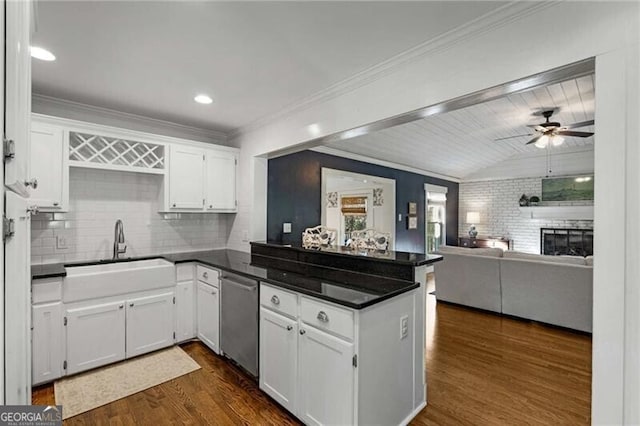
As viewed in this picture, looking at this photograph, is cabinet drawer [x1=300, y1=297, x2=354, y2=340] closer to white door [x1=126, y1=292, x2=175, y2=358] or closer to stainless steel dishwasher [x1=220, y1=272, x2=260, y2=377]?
stainless steel dishwasher [x1=220, y1=272, x2=260, y2=377]

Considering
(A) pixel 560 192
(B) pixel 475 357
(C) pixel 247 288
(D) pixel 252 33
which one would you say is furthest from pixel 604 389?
(A) pixel 560 192

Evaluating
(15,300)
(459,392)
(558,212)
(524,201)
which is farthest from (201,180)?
(558,212)

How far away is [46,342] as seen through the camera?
97.3 inches

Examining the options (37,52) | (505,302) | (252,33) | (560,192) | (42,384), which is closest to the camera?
(252,33)

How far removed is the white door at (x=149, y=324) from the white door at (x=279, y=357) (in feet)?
4.30

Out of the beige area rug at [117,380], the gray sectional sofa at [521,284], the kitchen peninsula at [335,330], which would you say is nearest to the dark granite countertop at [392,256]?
the kitchen peninsula at [335,330]

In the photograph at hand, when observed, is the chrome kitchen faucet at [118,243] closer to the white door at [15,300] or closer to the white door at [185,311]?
the white door at [185,311]

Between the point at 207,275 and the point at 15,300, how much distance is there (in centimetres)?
236

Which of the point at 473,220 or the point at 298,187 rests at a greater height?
the point at 298,187

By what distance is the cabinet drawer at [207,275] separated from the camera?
301 cm

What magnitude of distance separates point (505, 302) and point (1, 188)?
4949 millimetres

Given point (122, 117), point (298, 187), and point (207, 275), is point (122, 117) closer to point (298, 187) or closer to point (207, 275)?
point (207, 275)

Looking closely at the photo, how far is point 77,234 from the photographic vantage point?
3.15 m

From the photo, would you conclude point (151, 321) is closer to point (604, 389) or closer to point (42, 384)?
point (42, 384)
